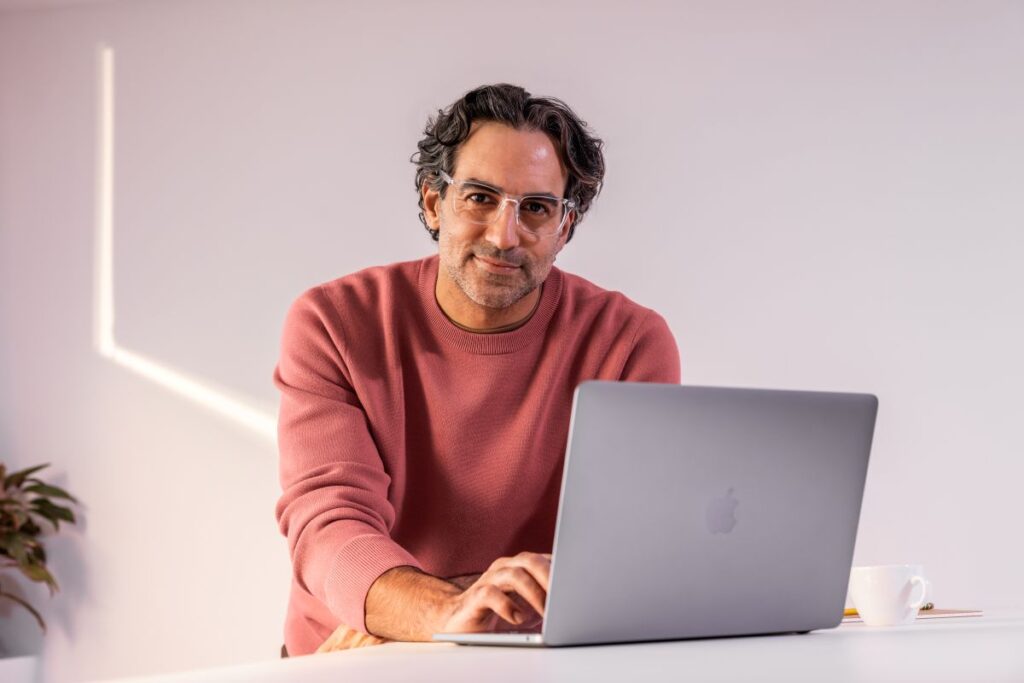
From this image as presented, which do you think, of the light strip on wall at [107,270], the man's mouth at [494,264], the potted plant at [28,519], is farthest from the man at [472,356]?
the potted plant at [28,519]

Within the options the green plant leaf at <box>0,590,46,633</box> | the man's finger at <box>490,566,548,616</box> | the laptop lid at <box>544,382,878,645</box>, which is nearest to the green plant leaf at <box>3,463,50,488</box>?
the green plant leaf at <box>0,590,46,633</box>

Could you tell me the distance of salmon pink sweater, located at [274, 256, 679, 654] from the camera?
6.03 ft

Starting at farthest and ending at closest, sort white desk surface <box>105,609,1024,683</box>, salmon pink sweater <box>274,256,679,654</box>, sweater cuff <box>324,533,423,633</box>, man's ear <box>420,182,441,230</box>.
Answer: man's ear <box>420,182,441,230</box>, salmon pink sweater <box>274,256,679,654</box>, sweater cuff <box>324,533,423,633</box>, white desk surface <box>105,609,1024,683</box>

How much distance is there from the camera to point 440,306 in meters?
2.01

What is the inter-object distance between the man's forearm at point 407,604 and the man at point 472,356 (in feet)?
1.04

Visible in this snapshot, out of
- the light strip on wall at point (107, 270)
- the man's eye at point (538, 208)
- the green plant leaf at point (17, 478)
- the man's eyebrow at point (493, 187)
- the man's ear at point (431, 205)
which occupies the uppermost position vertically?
the man's eyebrow at point (493, 187)

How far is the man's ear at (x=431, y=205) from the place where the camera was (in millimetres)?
2141

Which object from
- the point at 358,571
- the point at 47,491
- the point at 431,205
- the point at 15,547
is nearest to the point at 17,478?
the point at 47,491

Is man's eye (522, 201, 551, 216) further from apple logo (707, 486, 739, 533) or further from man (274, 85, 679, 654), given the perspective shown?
apple logo (707, 486, 739, 533)

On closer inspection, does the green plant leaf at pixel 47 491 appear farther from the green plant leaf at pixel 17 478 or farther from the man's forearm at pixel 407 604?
the man's forearm at pixel 407 604

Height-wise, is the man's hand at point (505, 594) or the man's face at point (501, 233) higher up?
the man's face at point (501, 233)

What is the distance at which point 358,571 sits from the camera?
4.77 ft

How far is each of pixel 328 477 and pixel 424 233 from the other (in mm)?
2531

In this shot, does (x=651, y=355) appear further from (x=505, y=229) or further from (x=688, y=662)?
(x=688, y=662)
